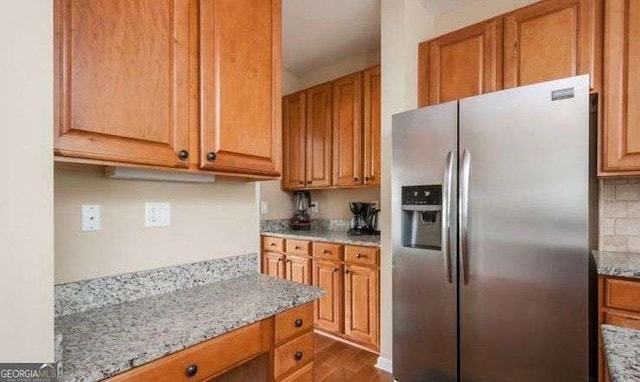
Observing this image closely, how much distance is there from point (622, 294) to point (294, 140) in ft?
9.44

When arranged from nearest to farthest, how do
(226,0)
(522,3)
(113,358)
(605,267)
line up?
(113,358), (226,0), (605,267), (522,3)

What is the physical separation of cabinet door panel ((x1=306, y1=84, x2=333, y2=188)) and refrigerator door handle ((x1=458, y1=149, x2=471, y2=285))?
1.62 metres

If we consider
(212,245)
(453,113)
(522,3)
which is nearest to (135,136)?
(212,245)

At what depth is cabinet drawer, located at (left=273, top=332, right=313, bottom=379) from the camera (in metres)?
1.22

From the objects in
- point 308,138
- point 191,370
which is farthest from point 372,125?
point 191,370

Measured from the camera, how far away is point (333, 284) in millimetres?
2768

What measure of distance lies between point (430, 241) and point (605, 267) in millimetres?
818

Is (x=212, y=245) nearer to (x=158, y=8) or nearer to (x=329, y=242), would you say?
(x=158, y=8)

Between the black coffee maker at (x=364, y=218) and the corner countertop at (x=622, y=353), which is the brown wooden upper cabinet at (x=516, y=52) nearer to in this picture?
the black coffee maker at (x=364, y=218)

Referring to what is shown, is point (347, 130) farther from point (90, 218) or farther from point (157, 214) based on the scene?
point (90, 218)

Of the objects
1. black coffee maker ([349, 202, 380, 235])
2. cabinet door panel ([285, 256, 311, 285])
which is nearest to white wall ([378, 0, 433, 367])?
black coffee maker ([349, 202, 380, 235])

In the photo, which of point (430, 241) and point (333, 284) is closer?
point (430, 241)

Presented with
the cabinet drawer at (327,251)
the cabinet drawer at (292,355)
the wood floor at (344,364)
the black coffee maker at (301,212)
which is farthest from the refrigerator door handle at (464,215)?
the black coffee maker at (301,212)
